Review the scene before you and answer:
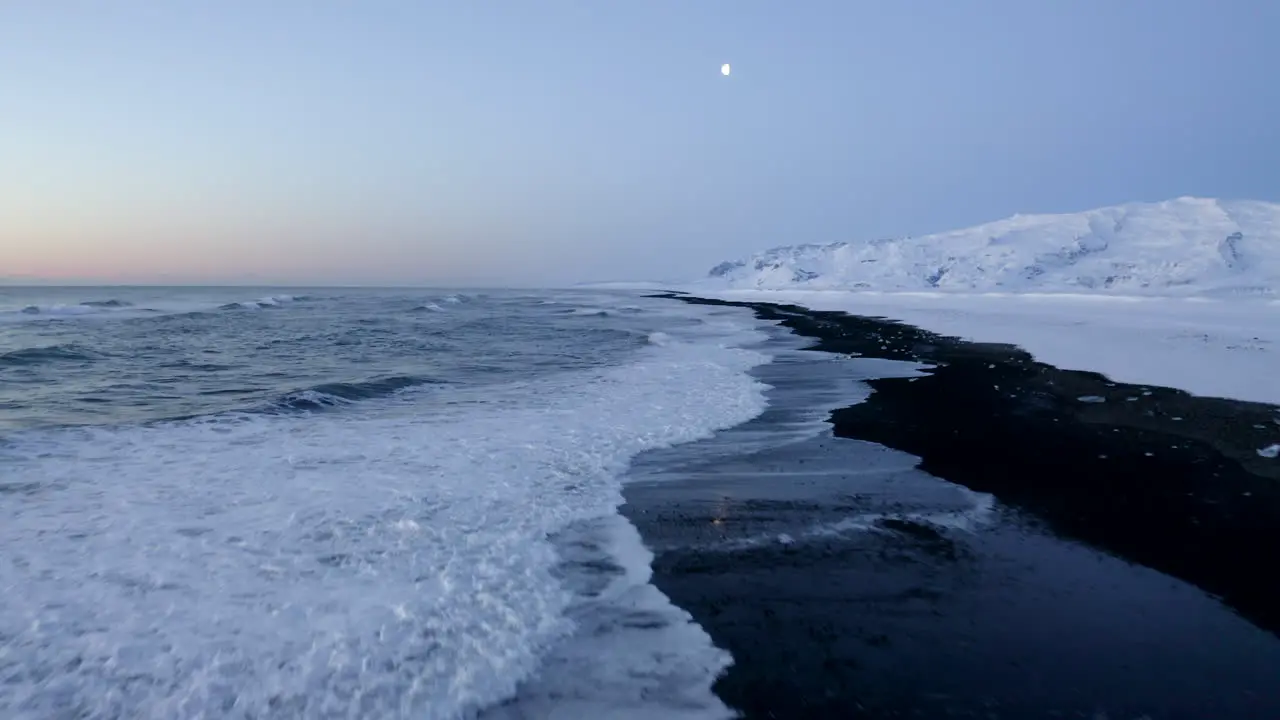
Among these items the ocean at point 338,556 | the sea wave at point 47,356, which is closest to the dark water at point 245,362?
the sea wave at point 47,356

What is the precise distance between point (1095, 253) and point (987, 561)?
16079 centimetres

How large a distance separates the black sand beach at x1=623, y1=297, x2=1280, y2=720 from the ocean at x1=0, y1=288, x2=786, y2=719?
66cm

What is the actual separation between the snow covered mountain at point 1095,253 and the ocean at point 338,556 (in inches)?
4003

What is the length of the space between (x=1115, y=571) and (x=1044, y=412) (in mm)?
7264

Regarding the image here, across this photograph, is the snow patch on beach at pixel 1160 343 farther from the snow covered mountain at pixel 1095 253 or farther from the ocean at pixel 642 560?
the snow covered mountain at pixel 1095 253

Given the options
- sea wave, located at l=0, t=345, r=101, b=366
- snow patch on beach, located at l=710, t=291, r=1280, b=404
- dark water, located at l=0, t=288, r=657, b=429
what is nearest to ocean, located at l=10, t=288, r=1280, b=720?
dark water, located at l=0, t=288, r=657, b=429

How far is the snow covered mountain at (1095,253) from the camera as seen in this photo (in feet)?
359

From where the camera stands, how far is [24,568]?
6176mm

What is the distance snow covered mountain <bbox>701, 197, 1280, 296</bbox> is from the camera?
10931cm

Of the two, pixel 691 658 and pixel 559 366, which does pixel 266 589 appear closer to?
pixel 691 658

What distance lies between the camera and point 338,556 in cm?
654

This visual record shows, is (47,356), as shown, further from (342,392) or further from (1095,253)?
(1095,253)

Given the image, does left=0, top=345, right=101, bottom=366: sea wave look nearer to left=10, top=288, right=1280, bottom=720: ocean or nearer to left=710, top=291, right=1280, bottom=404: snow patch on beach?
left=10, top=288, right=1280, bottom=720: ocean

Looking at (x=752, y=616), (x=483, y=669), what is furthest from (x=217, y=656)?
(x=752, y=616)
